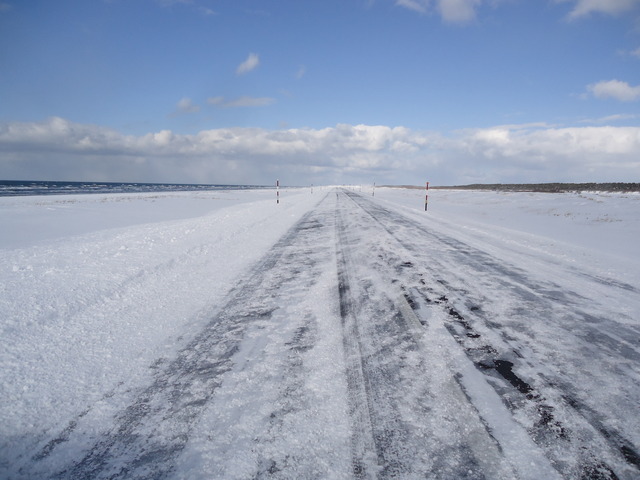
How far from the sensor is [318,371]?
2.85 m

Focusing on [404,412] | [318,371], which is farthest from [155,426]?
[404,412]

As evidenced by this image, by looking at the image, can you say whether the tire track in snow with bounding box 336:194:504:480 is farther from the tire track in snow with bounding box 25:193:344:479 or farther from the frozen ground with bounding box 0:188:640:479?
the tire track in snow with bounding box 25:193:344:479

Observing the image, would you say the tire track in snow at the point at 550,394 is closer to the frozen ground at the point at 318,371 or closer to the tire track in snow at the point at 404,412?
the frozen ground at the point at 318,371

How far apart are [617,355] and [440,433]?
2251 millimetres

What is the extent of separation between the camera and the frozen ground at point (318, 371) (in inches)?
78.4

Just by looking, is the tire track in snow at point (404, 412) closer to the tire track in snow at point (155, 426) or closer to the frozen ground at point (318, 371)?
the frozen ground at point (318, 371)

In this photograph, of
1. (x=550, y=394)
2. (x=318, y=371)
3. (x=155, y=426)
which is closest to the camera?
(x=155, y=426)

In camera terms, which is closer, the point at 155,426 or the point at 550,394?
the point at 155,426

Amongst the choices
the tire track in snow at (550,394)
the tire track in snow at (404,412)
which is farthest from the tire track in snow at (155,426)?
the tire track in snow at (550,394)

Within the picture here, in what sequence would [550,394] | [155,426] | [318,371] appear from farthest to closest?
[318,371] → [550,394] → [155,426]

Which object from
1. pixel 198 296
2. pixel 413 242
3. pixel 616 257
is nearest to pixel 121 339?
pixel 198 296

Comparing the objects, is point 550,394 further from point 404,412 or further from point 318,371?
point 318,371

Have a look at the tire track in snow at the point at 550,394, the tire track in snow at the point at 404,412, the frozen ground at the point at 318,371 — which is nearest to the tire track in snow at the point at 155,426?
the frozen ground at the point at 318,371

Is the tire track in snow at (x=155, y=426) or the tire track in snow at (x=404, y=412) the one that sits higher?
Result: the tire track in snow at (x=404, y=412)
